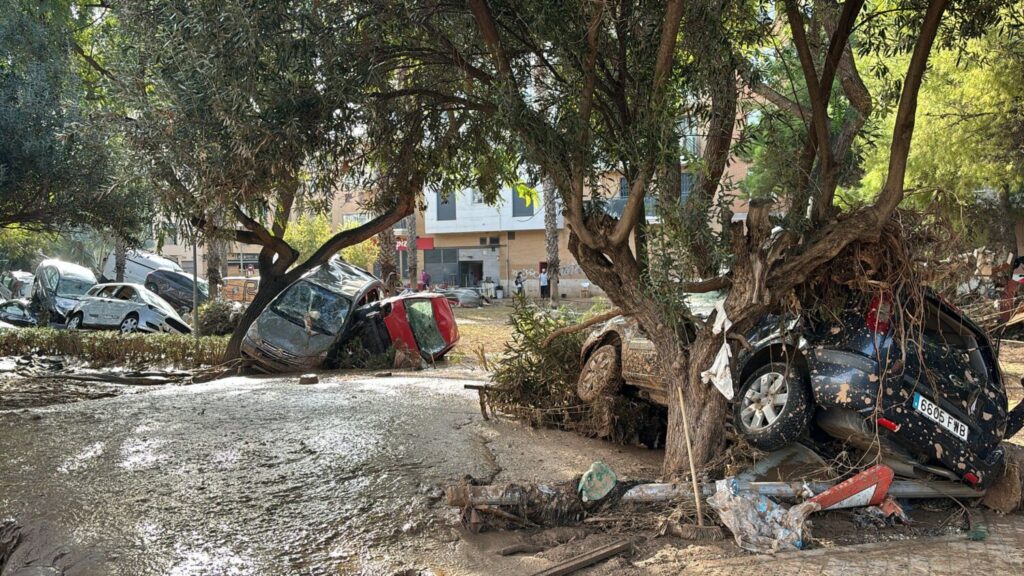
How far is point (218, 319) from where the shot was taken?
18125 millimetres

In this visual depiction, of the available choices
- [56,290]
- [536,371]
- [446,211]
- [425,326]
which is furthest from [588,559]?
[446,211]

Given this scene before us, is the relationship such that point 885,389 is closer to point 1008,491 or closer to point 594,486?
point 1008,491

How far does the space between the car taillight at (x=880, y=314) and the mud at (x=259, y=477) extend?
84.1 inches

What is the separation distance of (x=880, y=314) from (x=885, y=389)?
0.52m

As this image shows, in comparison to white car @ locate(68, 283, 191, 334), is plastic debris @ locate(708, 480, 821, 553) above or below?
below

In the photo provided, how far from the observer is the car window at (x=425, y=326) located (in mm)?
13406

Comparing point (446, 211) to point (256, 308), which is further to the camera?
point (446, 211)

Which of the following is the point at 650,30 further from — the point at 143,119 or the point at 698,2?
the point at 143,119

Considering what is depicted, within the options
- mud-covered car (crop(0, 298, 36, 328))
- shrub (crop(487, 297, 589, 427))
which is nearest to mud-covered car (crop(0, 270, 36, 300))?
mud-covered car (crop(0, 298, 36, 328))

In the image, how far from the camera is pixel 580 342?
7461mm

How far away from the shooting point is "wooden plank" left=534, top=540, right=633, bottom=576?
13.2ft

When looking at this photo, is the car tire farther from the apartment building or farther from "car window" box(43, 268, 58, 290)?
the apartment building

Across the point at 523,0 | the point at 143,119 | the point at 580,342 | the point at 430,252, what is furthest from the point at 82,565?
the point at 430,252

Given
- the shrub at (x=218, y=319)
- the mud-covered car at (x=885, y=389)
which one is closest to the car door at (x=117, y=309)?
the shrub at (x=218, y=319)
